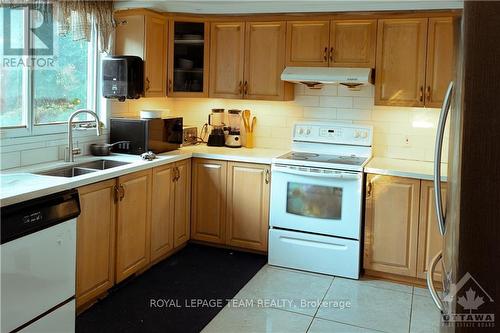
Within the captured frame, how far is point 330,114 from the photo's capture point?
448cm

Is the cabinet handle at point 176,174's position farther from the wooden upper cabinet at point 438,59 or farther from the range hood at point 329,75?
the wooden upper cabinet at point 438,59

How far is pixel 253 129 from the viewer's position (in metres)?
4.79

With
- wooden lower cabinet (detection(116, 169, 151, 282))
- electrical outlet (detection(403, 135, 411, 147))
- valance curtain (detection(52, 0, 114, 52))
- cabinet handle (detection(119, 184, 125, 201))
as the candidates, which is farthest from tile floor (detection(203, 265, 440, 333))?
valance curtain (detection(52, 0, 114, 52))

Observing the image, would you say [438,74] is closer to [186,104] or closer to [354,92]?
[354,92]

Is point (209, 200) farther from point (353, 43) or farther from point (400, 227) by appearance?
point (353, 43)

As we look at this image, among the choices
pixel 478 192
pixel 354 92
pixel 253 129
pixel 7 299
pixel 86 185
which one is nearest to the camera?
pixel 478 192

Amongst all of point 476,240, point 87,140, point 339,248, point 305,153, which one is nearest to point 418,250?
point 339,248

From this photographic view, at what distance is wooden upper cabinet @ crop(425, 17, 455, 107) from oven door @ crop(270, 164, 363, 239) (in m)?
0.88

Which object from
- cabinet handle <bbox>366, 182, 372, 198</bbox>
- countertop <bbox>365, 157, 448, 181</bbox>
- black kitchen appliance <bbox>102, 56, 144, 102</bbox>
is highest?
black kitchen appliance <bbox>102, 56, 144, 102</bbox>

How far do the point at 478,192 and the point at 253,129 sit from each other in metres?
3.43

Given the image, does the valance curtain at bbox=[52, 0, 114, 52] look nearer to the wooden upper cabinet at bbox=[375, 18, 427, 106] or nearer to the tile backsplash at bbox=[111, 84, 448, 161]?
the tile backsplash at bbox=[111, 84, 448, 161]

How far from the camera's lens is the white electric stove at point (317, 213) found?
3812 mm

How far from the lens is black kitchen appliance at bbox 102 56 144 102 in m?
3.93

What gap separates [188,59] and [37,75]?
4.91ft
